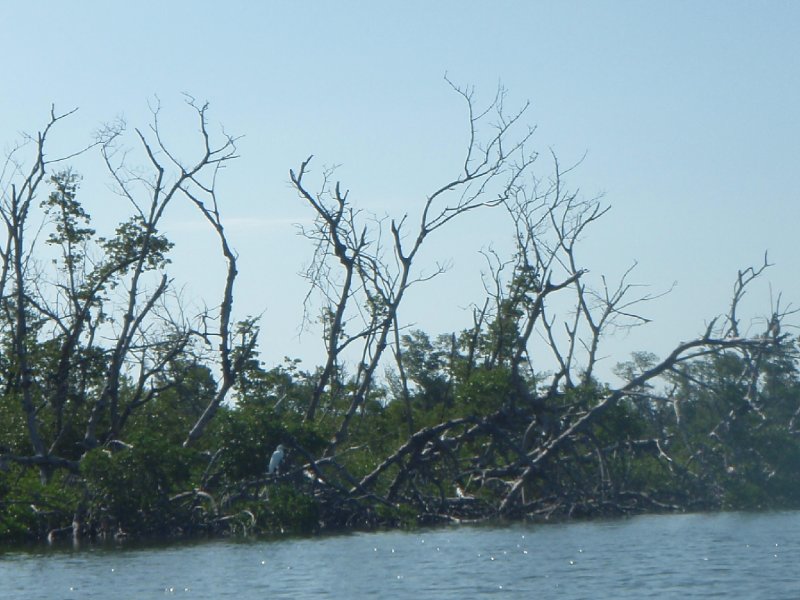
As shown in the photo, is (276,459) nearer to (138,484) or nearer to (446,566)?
(138,484)

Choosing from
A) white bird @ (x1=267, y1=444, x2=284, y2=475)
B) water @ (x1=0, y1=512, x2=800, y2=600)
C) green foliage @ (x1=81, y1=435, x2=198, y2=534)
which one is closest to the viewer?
water @ (x1=0, y1=512, x2=800, y2=600)

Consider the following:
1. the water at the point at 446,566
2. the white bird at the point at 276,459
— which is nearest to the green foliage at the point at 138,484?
the white bird at the point at 276,459

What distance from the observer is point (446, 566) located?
18.9 meters

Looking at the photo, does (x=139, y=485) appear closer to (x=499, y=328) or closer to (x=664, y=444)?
(x=664, y=444)

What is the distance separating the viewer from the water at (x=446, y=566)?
1619 centimetres

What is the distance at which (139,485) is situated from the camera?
2495 centimetres

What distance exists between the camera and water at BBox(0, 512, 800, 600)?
1619cm

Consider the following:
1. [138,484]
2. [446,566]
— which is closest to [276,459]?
[138,484]

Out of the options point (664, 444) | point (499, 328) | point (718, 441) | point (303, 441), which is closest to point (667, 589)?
point (303, 441)

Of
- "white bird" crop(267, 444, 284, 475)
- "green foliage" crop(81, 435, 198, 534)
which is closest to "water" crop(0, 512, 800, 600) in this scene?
"green foliage" crop(81, 435, 198, 534)

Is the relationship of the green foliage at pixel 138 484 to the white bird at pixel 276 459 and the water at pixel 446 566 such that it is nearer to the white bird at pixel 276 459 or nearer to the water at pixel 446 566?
the white bird at pixel 276 459

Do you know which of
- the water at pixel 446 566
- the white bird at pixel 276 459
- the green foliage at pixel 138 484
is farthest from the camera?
the white bird at pixel 276 459

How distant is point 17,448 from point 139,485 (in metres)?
7.14

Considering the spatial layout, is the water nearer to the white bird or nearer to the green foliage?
the green foliage
